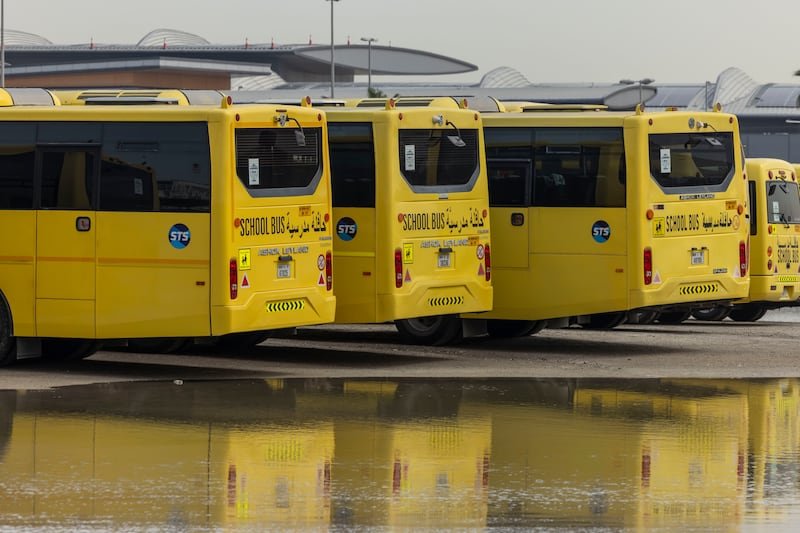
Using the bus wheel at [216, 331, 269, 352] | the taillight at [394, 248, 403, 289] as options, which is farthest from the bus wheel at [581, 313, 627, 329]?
the bus wheel at [216, 331, 269, 352]

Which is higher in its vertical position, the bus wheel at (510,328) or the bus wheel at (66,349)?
the bus wheel at (510,328)

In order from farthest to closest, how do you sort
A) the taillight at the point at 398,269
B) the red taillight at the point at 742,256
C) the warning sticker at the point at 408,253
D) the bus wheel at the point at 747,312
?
1. the bus wheel at the point at 747,312
2. the red taillight at the point at 742,256
3. the warning sticker at the point at 408,253
4. the taillight at the point at 398,269

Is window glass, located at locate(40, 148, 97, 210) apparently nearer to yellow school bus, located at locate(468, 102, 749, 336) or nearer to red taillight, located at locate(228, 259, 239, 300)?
red taillight, located at locate(228, 259, 239, 300)

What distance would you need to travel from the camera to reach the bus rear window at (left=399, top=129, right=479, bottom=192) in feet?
63.2

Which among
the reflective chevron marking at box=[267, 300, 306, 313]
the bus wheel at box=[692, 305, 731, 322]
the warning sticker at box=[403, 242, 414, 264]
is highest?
the warning sticker at box=[403, 242, 414, 264]

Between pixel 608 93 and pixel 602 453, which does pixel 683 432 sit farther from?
pixel 608 93

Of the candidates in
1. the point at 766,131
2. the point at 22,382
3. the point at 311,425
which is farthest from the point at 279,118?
the point at 766,131

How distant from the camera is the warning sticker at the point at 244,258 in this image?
55.1ft

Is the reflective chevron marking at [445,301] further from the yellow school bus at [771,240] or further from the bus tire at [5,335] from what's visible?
the yellow school bus at [771,240]

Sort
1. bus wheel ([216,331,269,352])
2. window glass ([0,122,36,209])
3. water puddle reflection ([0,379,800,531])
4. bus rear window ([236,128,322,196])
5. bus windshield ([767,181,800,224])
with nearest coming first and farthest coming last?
1. water puddle reflection ([0,379,800,531])
2. bus rear window ([236,128,322,196])
3. window glass ([0,122,36,209])
4. bus wheel ([216,331,269,352])
5. bus windshield ([767,181,800,224])

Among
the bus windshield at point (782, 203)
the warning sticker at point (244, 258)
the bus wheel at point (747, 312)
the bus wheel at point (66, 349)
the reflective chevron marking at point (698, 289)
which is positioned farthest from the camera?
the bus wheel at point (747, 312)

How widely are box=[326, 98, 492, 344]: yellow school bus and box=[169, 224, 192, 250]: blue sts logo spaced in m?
2.79

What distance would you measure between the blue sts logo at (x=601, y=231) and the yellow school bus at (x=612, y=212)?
0.01 m

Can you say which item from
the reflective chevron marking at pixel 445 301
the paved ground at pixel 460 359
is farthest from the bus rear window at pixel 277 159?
the reflective chevron marking at pixel 445 301
